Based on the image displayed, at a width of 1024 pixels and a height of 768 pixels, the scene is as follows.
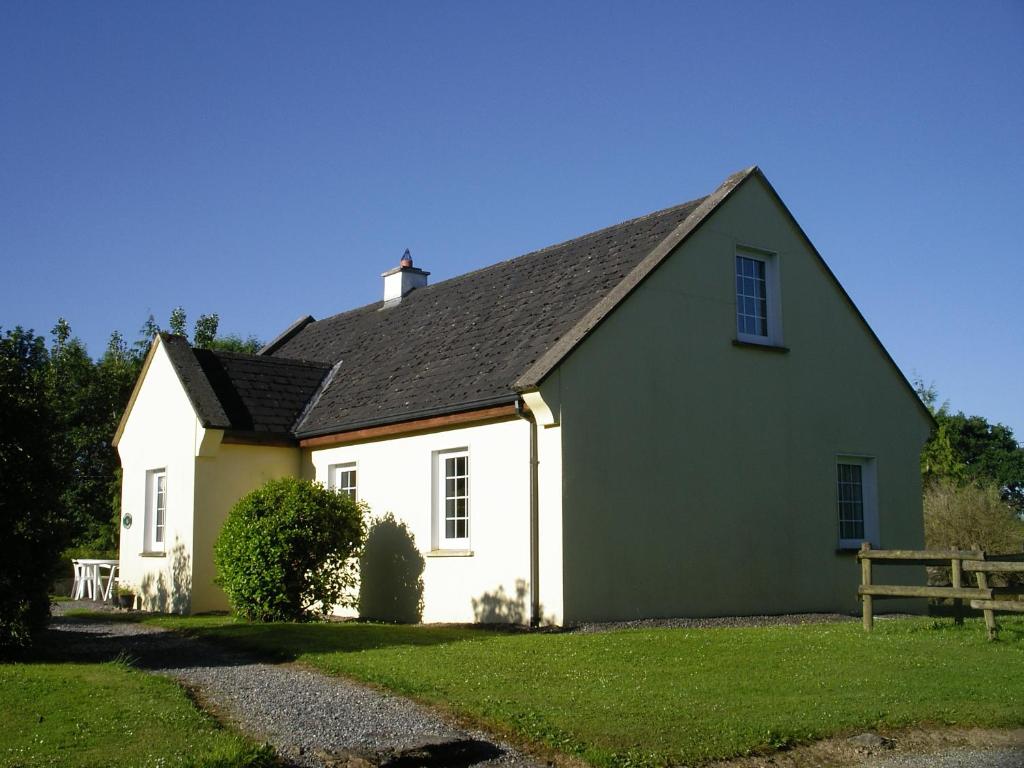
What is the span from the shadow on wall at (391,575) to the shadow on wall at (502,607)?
5.06ft

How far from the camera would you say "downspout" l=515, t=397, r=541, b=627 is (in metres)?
14.7

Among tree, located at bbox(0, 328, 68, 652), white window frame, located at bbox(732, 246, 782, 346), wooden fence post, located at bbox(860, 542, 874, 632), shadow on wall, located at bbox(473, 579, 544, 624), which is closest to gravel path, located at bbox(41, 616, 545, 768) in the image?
tree, located at bbox(0, 328, 68, 652)

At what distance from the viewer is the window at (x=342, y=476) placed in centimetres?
1903

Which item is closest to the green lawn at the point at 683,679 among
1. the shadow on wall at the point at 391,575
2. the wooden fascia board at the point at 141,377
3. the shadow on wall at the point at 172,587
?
the shadow on wall at the point at 391,575

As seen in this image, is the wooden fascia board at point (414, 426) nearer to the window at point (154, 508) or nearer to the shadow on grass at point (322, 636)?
the shadow on grass at point (322, 636)

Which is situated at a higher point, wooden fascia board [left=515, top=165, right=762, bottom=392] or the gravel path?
wooden fascia board [left=515, top=165, right=762, bottom=392]

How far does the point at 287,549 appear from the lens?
15.7 meters

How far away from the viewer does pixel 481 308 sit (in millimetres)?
19688

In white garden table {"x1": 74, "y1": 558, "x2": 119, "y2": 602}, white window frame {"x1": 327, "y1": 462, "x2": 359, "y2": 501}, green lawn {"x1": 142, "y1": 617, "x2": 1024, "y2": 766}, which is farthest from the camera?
white garden table {"x1": 74, "y1": 558, "x2": 119, "y2": 602}

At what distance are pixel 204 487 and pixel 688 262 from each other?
9365 mm

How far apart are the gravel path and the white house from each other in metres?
4.77

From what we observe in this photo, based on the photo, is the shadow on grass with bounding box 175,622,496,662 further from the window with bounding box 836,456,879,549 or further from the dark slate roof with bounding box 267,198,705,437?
the window with bounding box 836,456,879,549

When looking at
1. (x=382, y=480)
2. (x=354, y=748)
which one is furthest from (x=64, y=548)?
(x=382, y=480)

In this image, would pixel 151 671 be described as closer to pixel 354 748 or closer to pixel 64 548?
pixel 64 548
